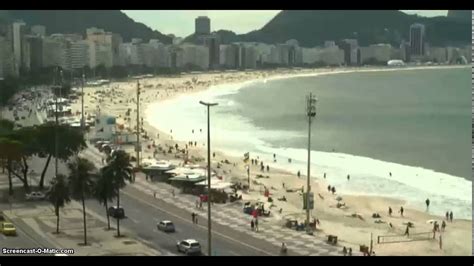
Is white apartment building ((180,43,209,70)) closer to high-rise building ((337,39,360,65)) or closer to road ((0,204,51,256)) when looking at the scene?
high-rise building ((337,39,360,65))

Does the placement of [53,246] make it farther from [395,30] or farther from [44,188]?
[395,30]

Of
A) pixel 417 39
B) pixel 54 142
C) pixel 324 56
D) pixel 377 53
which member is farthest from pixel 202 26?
pixel 54 142

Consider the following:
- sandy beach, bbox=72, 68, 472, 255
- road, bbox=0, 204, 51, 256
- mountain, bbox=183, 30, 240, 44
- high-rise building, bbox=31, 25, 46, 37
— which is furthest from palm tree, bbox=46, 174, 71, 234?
mountain, bbox=183, 30, 240, 44

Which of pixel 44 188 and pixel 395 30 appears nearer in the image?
pixel 44 188

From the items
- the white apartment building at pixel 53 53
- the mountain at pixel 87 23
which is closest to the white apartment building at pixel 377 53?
the mountain at pixel 87 23

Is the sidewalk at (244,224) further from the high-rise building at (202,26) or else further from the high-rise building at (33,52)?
the high-rise building at (202,26)
